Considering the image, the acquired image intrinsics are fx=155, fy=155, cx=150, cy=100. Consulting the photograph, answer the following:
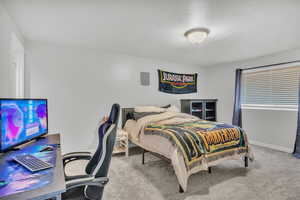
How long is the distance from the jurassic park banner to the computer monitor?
3.02m

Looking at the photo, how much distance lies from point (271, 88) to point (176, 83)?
7.75 ft

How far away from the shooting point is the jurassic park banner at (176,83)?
4.40 metres

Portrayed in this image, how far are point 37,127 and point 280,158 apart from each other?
14.0ft

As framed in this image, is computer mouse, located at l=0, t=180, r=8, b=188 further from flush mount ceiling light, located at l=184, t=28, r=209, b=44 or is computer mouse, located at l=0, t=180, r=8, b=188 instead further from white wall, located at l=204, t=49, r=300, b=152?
white wall, located at l=204, t=49, r=300, b=152

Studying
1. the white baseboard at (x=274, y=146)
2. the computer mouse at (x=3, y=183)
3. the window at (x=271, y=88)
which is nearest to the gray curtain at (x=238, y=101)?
the window at (x=271, y=88)

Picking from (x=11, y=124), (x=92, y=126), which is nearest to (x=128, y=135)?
(x=92, y=126)

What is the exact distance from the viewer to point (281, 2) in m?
1.74

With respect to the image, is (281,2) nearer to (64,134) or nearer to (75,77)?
(75,77)

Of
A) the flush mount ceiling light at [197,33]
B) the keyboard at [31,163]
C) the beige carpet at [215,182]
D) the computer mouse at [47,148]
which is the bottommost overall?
the beige carpet at [215,182]

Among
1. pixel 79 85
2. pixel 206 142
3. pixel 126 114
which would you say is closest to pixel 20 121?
pixel 79 85

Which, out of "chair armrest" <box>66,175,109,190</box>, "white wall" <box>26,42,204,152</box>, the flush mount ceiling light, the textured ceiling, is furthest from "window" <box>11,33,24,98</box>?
the flush mount ceiling light

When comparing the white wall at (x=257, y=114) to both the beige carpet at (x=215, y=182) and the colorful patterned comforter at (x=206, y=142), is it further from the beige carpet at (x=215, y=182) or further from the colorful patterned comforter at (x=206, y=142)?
the colorful patterned comforter at (x=206, y=142)

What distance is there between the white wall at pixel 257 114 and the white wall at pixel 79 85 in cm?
256

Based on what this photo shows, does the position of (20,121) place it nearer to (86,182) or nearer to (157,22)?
(86,182)
